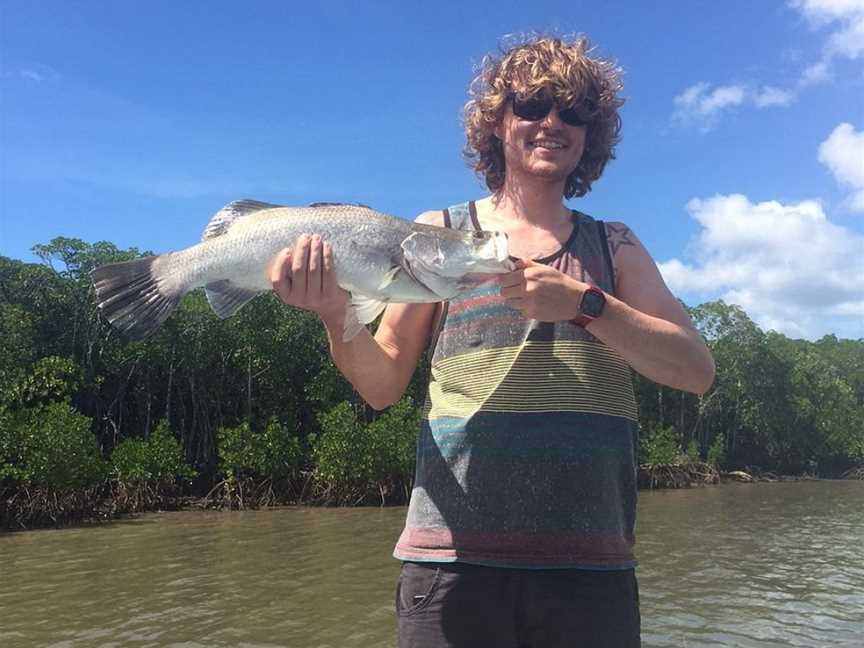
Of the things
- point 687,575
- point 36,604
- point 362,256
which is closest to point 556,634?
point 362,256

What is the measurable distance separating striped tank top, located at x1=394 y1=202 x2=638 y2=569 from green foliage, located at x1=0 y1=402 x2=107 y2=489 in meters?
21.8

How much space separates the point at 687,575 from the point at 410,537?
13.2 m

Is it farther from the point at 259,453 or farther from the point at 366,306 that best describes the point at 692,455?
the point at 366,306

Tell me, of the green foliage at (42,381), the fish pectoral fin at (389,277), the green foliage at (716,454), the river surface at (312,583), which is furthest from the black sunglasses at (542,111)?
the green foliage at (716,454)

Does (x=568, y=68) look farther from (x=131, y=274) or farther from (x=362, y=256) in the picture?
(x=131, y=274)

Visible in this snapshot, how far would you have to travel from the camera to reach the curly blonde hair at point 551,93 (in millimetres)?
2527

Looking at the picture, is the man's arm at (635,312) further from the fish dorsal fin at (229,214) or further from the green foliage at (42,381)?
the green foliage at (42,381)

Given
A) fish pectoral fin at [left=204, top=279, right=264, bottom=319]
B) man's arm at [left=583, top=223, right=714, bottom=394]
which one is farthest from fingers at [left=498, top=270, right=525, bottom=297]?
fish pectoral fin at [left=204, top=279, right=264, bottom=319]

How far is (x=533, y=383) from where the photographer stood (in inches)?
87.5

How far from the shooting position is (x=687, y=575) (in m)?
13.7

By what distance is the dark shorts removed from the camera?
1998 mm

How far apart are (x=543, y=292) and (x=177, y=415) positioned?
34151 mm

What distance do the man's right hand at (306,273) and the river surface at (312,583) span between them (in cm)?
832

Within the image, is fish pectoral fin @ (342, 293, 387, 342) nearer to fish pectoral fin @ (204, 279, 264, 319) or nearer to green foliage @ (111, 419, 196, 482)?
fish pectoral fin @ (204, 279, 264, 319)
